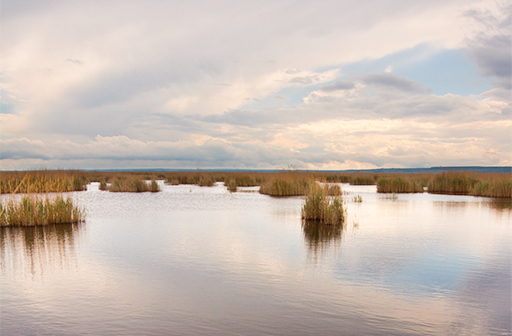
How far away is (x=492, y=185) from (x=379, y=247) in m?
18.2

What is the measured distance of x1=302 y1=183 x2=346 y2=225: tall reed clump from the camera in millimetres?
11367

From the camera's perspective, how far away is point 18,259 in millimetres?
6934

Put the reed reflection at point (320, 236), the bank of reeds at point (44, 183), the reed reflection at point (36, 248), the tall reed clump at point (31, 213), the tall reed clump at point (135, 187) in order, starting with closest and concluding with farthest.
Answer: the reed reflection at point (36, 248), the reed reflection at point (320, 236), the tall reed clump at point (31, 213), the bank of reeds at point (44, 183), the tall reed clump at point (135, 187)

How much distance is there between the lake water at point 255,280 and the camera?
13.7ft

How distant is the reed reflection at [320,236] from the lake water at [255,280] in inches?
1.8

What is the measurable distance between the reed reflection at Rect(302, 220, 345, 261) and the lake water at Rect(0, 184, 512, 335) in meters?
0.05

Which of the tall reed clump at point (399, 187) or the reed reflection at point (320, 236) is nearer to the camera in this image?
the reed reflection at point (320, 236)

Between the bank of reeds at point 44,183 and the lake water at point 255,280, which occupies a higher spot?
the bank of reeds at point 44,183

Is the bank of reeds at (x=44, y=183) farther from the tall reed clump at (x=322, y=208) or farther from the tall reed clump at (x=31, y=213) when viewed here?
the tall reed clump at (x=322, y=208)

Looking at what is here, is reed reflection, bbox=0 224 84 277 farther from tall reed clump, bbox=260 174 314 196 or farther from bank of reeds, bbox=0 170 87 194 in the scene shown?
tall reed clump, bbox=260 174 314 196

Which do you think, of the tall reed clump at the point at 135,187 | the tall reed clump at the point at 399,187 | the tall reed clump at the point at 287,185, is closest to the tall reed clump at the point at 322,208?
the tall reed clump at the point at 287,185

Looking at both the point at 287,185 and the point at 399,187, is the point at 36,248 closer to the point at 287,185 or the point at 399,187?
the point at 287,185

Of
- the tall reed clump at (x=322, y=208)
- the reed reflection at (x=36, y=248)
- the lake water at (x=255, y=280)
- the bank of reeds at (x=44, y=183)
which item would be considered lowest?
the lake water at (x=255, y=280)

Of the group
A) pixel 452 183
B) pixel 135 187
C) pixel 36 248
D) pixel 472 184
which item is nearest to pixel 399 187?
pixel 452 183
